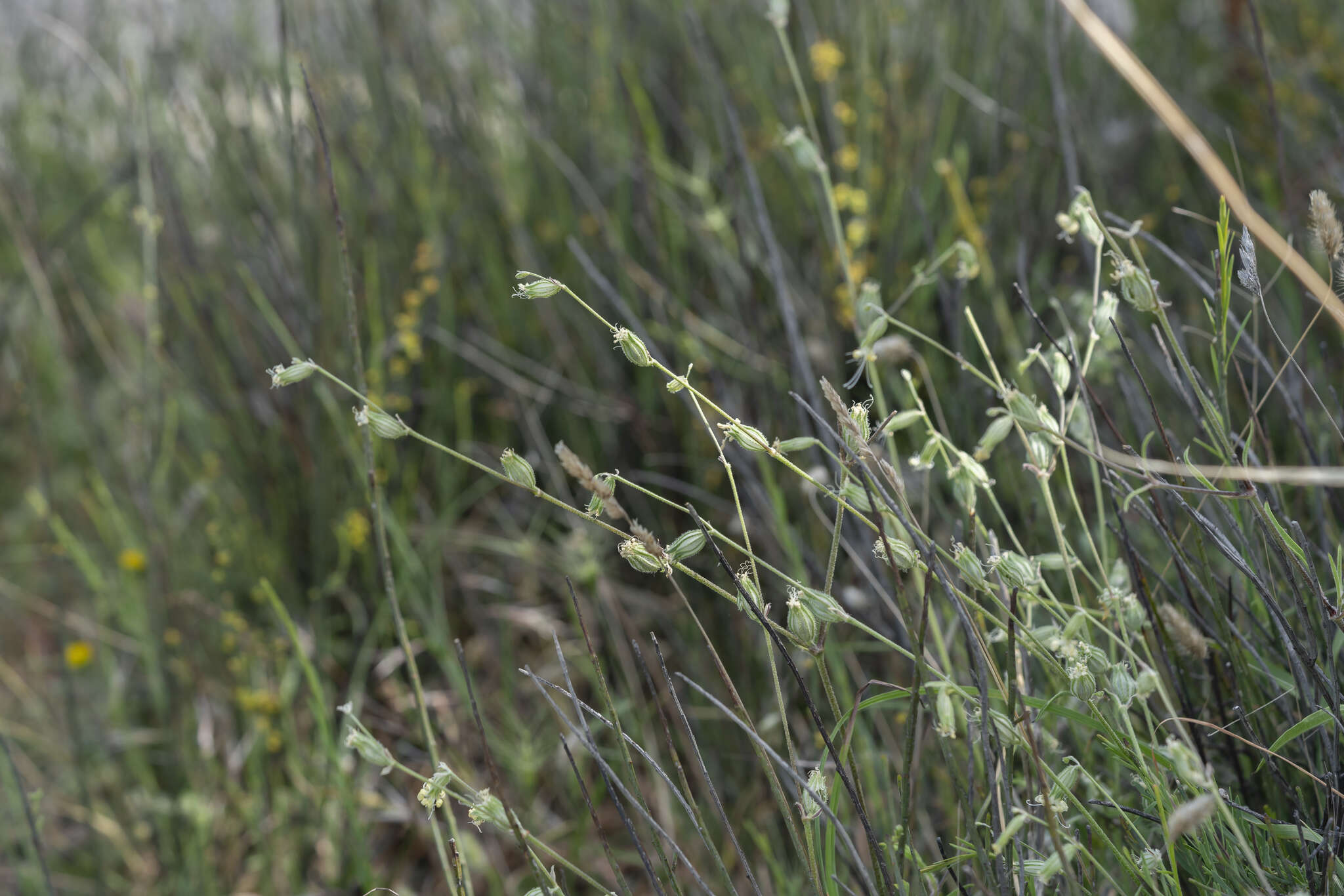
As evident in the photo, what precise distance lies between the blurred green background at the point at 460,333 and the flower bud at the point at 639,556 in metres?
0.44

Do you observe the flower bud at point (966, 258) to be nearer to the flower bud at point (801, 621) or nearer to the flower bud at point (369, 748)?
the flower bud at point (801, 621)

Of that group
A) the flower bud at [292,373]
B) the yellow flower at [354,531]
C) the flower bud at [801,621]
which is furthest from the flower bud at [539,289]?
the yellow flower at [354,531]

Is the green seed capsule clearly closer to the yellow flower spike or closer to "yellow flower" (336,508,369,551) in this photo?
"yellow flower" (336,508,369,551)


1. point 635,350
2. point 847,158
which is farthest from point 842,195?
point 635,350

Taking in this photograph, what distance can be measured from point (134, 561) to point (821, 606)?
1.38 m

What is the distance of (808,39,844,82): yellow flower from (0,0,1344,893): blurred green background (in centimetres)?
2

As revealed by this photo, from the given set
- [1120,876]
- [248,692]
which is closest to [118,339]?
[248,692]

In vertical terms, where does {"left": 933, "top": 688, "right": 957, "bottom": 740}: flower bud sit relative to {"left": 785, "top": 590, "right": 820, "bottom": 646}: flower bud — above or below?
below

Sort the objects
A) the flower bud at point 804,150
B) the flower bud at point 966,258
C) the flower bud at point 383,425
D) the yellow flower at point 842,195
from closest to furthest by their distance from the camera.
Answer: the flower bud at point 383,425 < the flower bud at point 966,258 < the flower bud at point 804,150 < the yellow flower at point 842,195

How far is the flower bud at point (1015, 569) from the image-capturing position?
2.04 feet

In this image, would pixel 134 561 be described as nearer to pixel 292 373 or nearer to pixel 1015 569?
pixel 292 373

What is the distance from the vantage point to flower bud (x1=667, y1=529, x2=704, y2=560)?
643 millimetres

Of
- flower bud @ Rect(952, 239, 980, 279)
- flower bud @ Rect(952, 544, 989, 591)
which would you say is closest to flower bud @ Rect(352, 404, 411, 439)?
flower bud @ Rect(952, 544, 989, 591)

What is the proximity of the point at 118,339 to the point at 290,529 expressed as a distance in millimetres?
1036
